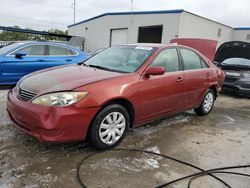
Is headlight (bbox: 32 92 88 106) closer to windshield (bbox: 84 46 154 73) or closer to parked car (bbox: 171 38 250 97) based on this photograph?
windshield (bbox: 84 46 154 73)

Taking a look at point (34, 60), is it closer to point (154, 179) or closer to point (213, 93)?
point (213, 93)

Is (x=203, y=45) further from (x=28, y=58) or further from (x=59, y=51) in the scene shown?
(x=28, y=58)

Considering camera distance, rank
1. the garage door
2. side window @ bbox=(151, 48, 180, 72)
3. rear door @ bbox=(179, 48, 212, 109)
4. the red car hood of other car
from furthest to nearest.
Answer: the garage door, the red car hood of other car, rear door @ bbox=(179, 48, 212, 109), side window @ bbox=(151, 48, 180, 72)

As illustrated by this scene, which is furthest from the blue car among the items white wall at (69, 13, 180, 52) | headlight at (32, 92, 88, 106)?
white wall at (69, 13, 180, 52)

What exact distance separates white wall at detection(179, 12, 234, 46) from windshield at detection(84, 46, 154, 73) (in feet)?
48.5

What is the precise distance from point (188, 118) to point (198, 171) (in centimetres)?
244

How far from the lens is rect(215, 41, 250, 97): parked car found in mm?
8375

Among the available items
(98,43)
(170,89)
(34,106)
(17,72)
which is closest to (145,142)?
(170,89)

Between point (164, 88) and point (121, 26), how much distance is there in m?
19.1

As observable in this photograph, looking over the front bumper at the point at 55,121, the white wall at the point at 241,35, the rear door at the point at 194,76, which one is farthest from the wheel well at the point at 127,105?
the white wall at the point at 241,35

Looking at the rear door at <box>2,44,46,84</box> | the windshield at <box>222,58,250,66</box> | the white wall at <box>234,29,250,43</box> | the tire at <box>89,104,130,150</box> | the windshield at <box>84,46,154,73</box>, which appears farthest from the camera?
the white wall at <box>234,29,250,43</box>

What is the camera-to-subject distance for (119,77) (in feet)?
12.8

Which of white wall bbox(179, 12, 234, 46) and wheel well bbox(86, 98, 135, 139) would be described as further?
white wall bbox(179, 12, 234, 46)

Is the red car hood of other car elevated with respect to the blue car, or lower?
elevated
